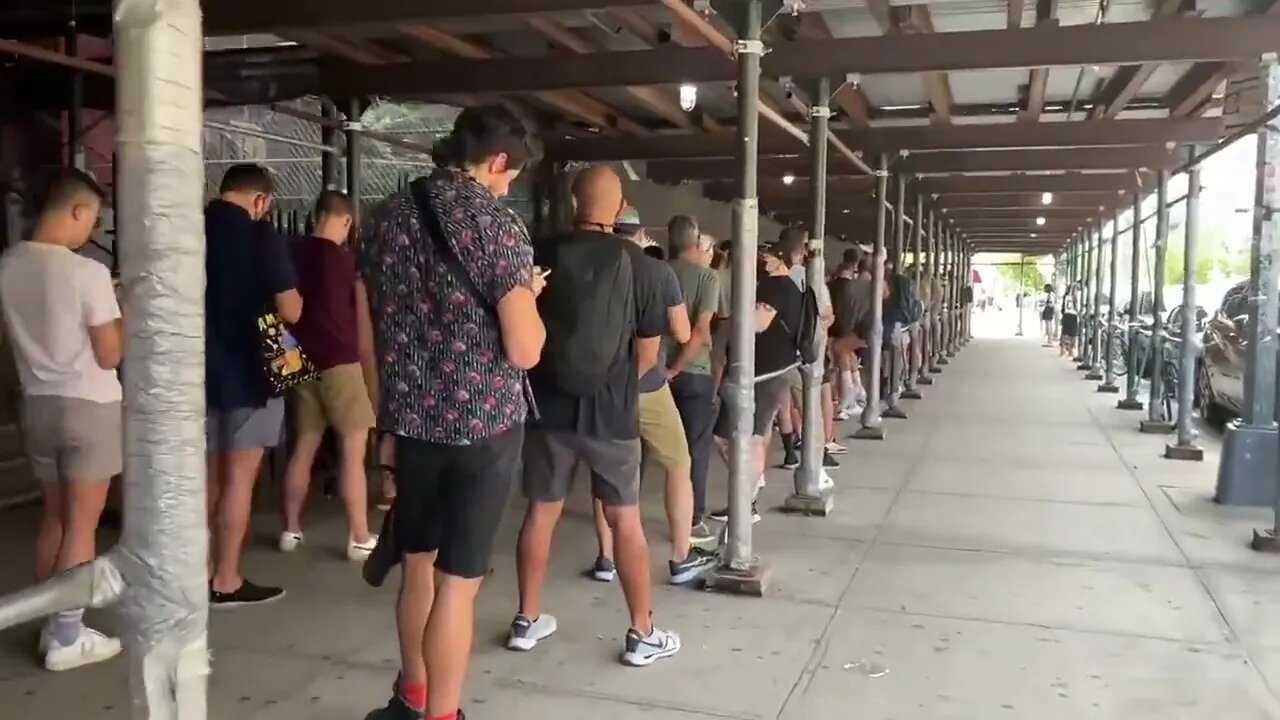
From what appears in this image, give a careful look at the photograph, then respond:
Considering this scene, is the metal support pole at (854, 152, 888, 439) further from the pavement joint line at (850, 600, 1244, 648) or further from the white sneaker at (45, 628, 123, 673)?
the white sneaker at (45, 628, 123, 673)

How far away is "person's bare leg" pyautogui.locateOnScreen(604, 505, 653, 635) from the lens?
3758mm

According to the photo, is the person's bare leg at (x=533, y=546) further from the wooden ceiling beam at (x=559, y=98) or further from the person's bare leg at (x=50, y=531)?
the wooden ceiling beam at (x=559, y=98)

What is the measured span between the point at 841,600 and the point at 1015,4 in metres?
3.55

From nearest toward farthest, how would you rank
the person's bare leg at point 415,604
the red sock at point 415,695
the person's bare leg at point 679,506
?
1. the person's bare leg at point 415,604
2. the red sock at point 415,695
3. the person's bare leg at point 679,506

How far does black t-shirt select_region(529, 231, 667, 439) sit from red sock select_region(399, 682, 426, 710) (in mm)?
975

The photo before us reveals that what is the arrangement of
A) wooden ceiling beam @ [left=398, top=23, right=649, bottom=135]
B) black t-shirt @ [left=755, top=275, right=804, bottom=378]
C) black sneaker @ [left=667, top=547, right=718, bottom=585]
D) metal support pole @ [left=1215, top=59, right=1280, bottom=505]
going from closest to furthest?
1. black sneaker @ [left=667, top=547, right=718, bottom=585]
2. black t-shirt @ [left=755, top=275, right=804, bottom=378]
3. metal support pole @ [left=1215, top=59, right=1280, bottom=505]
4. wooden ceiling beam @ [left=398, top=23, right=649, bottom=135]

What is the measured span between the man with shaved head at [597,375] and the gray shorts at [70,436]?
1397mm

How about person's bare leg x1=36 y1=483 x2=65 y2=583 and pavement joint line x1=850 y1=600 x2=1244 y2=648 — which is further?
pavement joint line x1=850 y1=600 x2=1244 y2=648

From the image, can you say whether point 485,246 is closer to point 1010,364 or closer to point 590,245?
point 590,245

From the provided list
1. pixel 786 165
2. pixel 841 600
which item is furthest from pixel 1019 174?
pixel 841 600

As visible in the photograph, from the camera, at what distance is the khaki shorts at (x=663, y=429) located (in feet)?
14.4

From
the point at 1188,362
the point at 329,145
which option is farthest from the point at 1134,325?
the point at 329,145

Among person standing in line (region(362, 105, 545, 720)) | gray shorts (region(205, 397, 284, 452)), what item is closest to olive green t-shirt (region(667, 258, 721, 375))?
gray shorts (region(205, 397, 284, 452))

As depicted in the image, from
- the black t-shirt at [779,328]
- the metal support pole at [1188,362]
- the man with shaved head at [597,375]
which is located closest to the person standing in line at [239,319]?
the man with shaved head at [597,375]
